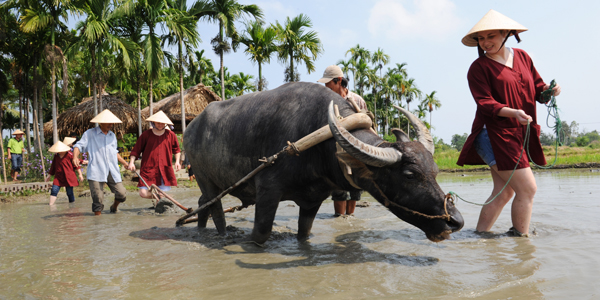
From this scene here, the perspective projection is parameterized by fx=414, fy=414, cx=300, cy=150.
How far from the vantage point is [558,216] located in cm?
469

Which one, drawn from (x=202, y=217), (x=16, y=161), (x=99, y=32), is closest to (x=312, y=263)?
(x=202, y=217)

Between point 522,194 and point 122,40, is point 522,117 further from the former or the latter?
point 122,40

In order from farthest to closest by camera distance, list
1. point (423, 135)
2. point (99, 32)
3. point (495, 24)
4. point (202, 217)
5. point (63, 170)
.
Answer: point (99, 32) < point (63, 170) < point (202, 217) < point (495, 24) < point (423, 135)

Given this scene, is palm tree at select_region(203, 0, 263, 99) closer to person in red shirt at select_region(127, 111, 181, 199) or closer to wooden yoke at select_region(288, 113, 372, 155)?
person in red shirt at select_region(127, 111, 181, 199)

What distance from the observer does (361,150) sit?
2.75 meters

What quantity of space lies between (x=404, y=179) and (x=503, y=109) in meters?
1.14

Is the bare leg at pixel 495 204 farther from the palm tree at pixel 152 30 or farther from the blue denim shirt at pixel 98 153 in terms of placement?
the palm tree at pixel 152 30

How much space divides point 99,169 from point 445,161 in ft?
62.0

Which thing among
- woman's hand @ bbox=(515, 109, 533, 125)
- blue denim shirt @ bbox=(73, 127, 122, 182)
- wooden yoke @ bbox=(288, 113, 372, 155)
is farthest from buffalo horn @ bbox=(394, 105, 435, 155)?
blue denim shirt @ bbox=(73, 127, 122, 182)

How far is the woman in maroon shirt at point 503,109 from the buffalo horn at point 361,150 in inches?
48.0

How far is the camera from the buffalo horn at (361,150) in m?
2.76

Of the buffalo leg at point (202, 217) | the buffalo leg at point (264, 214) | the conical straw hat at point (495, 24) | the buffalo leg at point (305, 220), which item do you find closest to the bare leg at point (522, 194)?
the conical straw hat at point (495, 24)

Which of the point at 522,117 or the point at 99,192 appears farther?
the point at 99,192

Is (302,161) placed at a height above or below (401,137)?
below
